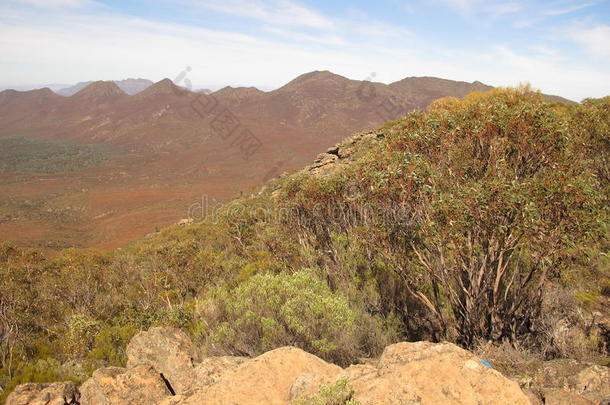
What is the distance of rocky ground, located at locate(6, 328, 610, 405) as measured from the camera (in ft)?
14.7

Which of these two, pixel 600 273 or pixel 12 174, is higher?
pixel 600 273

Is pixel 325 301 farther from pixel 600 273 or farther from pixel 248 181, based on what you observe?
pixel 248 181

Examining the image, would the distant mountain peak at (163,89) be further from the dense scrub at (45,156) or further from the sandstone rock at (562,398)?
the sandstone rock at (562,398)

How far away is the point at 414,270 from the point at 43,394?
8311 millimetres

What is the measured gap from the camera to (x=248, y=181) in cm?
8681

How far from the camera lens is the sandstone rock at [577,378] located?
5.17m

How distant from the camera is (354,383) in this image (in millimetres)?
4820

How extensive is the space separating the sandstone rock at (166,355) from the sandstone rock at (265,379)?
2.26 metres

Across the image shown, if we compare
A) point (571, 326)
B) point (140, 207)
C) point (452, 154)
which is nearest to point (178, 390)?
point (571, 326)

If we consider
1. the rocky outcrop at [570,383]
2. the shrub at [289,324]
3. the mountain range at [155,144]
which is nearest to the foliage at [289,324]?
the shrub at [289,324]

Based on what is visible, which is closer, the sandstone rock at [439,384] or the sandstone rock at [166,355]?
the sandstone rock at [439,384]

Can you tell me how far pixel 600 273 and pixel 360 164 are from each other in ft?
27.0

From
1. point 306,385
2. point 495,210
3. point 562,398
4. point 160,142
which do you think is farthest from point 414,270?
point 160,142

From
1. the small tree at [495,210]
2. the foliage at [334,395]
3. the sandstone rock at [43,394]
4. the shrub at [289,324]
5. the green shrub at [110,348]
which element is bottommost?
the green shrub at [110,348]
